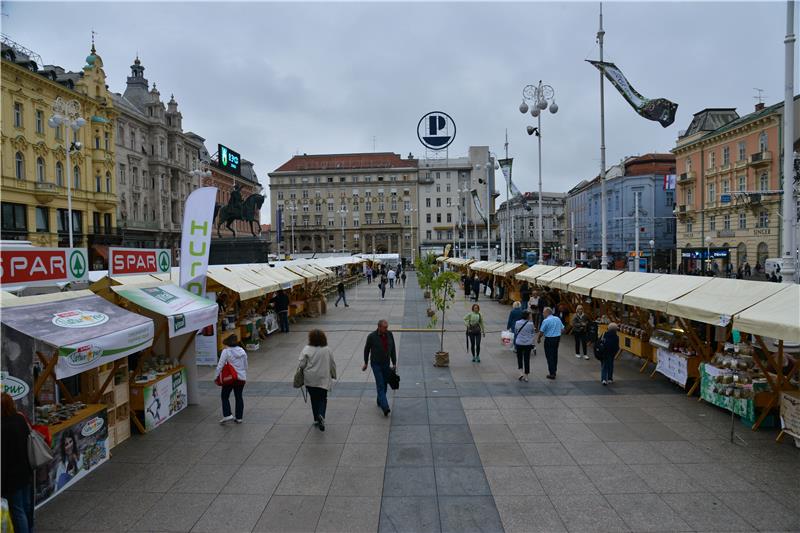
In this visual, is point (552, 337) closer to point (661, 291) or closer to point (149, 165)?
point (661, 291)

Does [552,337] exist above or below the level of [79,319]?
below

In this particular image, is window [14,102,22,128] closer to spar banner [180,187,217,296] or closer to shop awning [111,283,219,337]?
spar banner [180,187,217,296]

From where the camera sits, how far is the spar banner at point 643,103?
14008 millimetres

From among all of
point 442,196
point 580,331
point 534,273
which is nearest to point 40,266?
point 580,331

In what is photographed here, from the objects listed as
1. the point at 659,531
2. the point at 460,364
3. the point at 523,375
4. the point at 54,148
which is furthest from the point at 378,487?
the point at 54,148

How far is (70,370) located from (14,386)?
1.66 feet

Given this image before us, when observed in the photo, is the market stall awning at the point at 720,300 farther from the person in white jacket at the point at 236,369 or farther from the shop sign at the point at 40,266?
the shop sign at the point at 40,266

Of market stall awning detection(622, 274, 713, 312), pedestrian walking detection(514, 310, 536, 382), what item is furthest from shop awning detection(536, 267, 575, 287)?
pedestrian walking detection(514, 310, 536, 382)

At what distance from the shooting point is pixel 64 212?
1794 inches

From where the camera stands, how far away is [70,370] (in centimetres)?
560

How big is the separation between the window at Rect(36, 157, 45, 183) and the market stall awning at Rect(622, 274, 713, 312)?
153 ft

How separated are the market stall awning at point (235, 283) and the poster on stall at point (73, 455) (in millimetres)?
6526

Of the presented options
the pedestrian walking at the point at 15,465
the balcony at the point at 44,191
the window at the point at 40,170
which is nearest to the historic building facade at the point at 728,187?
the pedestrian walking at the point at 15,465

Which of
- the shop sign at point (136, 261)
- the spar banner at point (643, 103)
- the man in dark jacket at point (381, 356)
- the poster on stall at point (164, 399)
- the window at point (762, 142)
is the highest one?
the window at point (762, 142)
